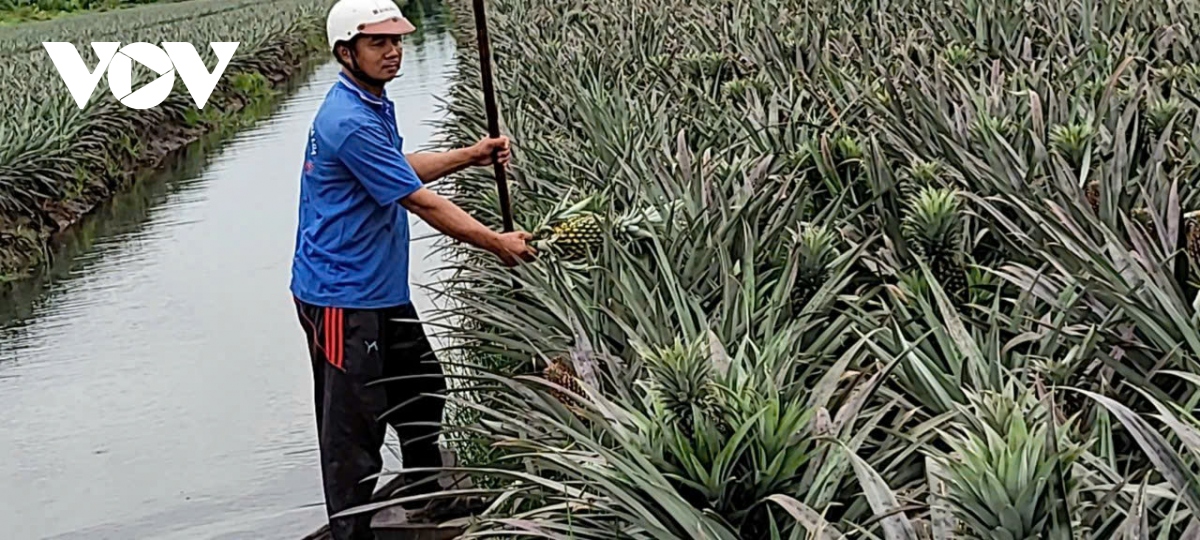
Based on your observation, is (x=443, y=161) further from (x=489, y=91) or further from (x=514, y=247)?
(x=514, y=247)

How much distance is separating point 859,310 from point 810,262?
0.38m

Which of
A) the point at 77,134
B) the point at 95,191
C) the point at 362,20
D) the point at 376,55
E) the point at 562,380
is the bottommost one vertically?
the point at 95,191

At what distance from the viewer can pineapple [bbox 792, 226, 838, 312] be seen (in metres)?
3.80

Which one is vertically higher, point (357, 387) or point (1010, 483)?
point (1010, 483)

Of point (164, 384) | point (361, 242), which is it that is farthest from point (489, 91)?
point (164, 384)

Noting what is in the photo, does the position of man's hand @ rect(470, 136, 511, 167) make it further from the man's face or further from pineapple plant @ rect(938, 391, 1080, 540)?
pineapple plant @ rect(938, 391, 1080, 540)

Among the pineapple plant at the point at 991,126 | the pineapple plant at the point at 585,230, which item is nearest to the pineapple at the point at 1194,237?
the pineapple plant at the point at 991,126

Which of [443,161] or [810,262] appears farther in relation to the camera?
[443,161]

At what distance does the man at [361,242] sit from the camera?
166 inches

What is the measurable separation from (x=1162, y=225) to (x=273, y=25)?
28252 millimetres

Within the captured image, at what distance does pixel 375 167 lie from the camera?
4203mm

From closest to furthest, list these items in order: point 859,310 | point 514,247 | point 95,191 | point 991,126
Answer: point 859,310, point 514,247, point 991,126, point 95,191

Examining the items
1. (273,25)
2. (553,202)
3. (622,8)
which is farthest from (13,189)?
(273,25)

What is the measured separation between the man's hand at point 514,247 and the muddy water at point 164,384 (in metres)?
1.71
